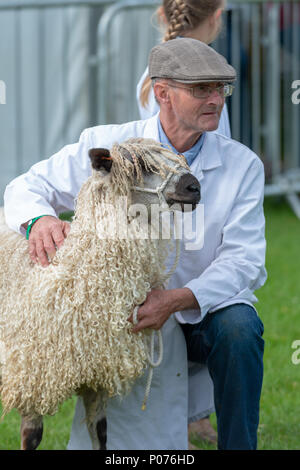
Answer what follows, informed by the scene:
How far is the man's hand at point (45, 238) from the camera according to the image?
2852mm

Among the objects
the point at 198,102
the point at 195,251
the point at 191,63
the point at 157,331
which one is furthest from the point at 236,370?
the point at 191,63

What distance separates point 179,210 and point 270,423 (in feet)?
5.08

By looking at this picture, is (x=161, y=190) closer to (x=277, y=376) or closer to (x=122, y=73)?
(x=277, y=376)

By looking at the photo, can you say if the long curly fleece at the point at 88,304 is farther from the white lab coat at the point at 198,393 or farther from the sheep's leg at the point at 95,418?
the white lab coat at the point at 198,393

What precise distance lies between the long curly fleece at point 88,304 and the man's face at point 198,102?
26 cm

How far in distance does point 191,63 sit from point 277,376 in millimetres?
2097

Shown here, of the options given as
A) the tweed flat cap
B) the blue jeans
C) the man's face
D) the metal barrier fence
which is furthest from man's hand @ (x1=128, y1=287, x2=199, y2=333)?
the metal barrier fence

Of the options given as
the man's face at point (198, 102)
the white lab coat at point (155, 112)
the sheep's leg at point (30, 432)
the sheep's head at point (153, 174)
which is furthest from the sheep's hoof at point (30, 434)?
the white lab coat at point (155, 112)

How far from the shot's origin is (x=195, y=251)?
3.13 m

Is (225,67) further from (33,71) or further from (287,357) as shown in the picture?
(33,71)

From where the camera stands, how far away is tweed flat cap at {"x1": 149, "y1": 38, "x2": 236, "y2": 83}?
2889mm

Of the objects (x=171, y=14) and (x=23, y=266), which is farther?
(x=171, y=14)

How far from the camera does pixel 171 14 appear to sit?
3.73 metres
